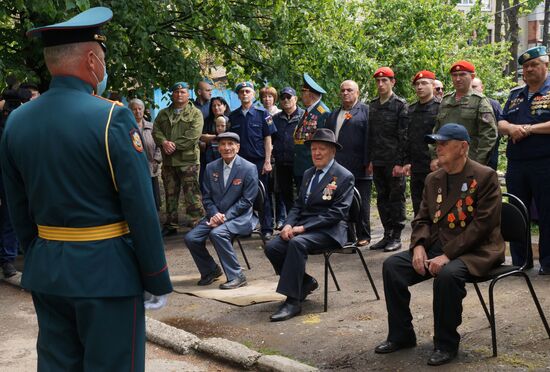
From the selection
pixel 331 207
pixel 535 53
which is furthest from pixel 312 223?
pixel 535 53

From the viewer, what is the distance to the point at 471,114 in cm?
797

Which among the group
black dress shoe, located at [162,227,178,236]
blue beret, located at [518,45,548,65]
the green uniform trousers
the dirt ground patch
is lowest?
the dirt ground patch

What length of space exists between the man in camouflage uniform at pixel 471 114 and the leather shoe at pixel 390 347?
297cm

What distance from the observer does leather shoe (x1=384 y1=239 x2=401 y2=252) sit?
9.08 m

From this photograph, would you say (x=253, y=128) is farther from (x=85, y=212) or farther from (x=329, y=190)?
(x=85, y=212)

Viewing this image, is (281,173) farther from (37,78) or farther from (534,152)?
(534,152)

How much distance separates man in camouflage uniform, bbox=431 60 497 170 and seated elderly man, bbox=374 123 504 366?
2404 millimetres

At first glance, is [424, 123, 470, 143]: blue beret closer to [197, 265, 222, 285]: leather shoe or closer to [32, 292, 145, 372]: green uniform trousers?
[32, 292, 145, 372]: green uniform trousers

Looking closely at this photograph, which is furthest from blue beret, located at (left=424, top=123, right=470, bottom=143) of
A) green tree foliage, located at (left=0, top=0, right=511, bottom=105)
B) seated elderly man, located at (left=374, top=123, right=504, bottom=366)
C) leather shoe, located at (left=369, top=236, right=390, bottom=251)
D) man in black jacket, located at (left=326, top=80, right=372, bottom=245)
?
green tree foliage, located at (left=0, top=0, right=511, bottom=105)

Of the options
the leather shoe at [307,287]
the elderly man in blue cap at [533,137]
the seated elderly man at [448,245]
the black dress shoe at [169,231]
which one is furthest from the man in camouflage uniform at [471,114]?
the black dress shoe at [169,231]

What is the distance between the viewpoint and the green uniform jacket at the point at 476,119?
7883 mm

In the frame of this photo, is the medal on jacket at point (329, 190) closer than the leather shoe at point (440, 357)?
No

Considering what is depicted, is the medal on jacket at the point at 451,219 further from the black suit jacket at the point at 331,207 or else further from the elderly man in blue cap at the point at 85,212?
the elderly man in blue cap at the point at 85,212

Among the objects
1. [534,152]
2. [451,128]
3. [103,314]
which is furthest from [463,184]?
[103,314]
